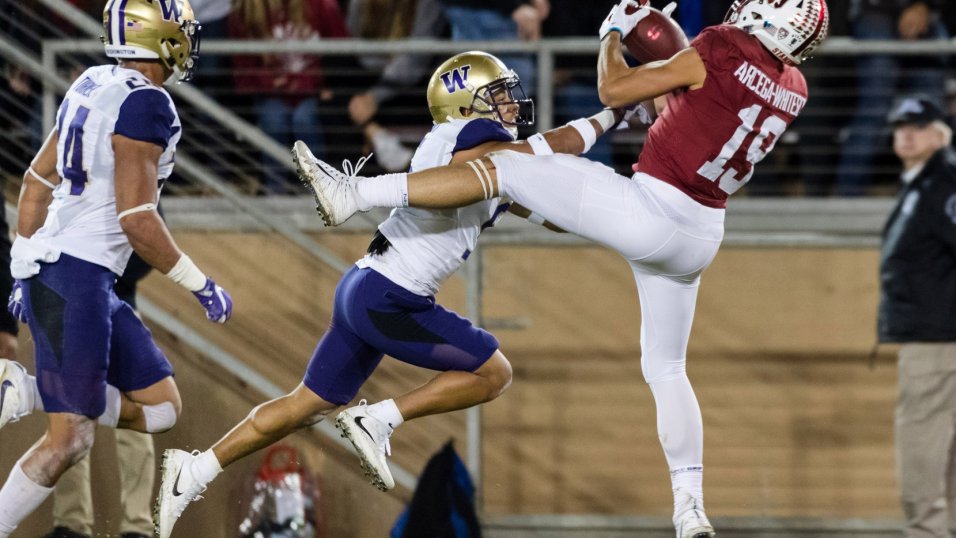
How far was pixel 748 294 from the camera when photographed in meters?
6.73

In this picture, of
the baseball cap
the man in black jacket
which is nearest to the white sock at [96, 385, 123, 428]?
the man in black jacket

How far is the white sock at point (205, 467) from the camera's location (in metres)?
4.67

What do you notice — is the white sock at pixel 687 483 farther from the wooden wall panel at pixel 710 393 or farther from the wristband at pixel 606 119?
the wooden wall panel at pixel 710 393

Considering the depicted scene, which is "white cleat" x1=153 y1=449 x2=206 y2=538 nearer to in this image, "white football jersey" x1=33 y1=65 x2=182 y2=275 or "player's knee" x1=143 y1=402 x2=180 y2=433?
"player's knee" x1=143 y1=402 x2=180 y2=433

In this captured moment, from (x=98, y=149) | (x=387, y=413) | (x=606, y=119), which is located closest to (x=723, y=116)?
(x=606, y=119)

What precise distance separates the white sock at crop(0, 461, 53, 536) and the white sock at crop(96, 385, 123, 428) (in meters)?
0.33

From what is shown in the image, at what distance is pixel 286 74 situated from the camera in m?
6.79

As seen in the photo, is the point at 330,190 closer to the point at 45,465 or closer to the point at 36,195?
the point at 36,195

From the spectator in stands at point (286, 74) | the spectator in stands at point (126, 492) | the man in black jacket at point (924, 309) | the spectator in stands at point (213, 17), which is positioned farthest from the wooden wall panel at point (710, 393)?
the spectator in stands at point (213, 17)

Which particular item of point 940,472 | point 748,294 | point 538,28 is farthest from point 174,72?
point 940,472

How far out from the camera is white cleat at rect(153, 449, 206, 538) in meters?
4.64

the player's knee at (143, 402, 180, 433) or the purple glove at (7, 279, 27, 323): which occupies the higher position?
the purple glove at (7, 279, 27, 323)

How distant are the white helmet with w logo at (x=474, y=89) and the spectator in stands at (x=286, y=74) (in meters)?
2.32

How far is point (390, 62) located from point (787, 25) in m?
3.02
